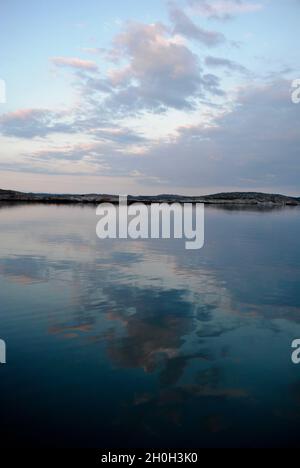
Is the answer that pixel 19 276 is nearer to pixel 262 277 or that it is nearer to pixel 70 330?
pixel 70 330

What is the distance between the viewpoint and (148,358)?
339 inches

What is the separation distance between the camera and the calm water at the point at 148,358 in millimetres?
6125

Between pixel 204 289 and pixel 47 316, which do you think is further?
pixel 204 289

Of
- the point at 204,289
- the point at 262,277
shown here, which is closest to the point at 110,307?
the point at 204,289

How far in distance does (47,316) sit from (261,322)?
650 centimetres

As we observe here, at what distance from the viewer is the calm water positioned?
612 cm

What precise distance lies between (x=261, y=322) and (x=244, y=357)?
2.79 metres
